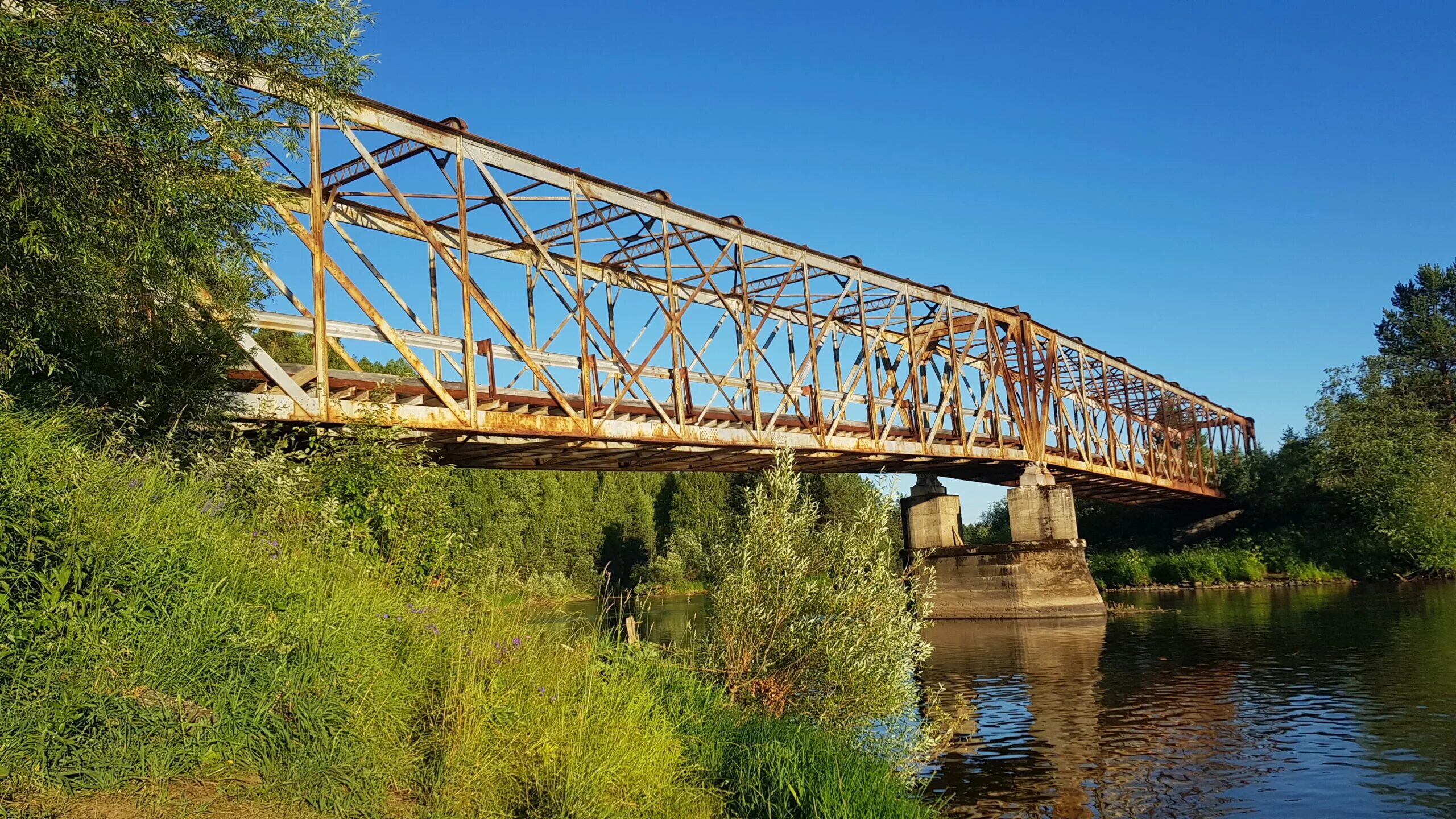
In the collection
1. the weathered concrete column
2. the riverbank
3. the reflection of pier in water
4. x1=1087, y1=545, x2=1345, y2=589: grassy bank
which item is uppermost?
the weathered concrete column

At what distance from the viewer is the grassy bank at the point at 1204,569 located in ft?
185

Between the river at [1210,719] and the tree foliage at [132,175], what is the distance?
7401 millimetres

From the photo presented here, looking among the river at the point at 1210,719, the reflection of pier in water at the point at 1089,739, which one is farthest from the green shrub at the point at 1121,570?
the reflection of pier in water at the point at 1089,739

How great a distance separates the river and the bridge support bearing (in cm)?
507

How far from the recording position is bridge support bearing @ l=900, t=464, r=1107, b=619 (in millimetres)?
40906

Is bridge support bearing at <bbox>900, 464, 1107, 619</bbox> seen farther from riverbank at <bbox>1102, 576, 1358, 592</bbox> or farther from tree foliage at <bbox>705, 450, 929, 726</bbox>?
tree foliage at <bbox>705, 450, 929, 726</bbox>

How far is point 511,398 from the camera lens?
70.4 ft

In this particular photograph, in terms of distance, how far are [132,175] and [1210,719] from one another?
1976 cm

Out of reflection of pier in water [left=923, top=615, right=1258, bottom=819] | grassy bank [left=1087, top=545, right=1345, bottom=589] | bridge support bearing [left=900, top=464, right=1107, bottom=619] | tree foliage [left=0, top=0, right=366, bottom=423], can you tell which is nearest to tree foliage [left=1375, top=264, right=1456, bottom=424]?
grassy bank [left=1087, top=545, right=1345, bottom=589]

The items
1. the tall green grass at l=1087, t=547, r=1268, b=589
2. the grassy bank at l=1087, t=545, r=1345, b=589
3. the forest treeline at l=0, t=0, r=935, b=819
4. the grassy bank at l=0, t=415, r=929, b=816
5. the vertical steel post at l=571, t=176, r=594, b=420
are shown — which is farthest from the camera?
the tall green grass at l=1087, t=547, r=1268, b=589

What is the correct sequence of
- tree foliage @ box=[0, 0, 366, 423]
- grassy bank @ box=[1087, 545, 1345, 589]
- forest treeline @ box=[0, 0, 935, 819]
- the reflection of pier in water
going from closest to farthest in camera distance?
1. forest treeline @ box=[0, 0, 935, 819]
2. tree foliage @ box=[0, 0, 366, 423]
3. the reflection of pier in water
4. grassy bank @ box=[1087, 545, 1345, 589]

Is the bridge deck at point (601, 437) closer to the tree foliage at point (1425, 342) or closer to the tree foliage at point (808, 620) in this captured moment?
the tree foliage at point (808, 620)

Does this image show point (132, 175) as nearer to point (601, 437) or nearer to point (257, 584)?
point (257, 584)

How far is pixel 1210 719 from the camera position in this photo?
18.7 m
